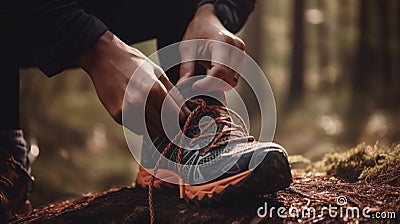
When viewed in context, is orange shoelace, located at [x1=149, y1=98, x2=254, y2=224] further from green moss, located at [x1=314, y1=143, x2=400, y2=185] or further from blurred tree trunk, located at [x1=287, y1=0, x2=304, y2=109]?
blurred tree trunk, located at [x1=287, y1=0, x2=304, y2=109]

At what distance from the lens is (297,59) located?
9.11m

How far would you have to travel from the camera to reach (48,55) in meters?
1.56

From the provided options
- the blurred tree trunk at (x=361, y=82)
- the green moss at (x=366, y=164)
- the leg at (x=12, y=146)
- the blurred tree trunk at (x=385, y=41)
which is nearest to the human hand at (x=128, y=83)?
the leg at (x=12, y=146)

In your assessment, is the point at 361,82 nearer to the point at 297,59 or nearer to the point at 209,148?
the point at 297,59

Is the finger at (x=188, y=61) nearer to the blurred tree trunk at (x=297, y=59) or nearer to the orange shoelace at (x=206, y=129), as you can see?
the orange shoelace at (x=206, y=129)

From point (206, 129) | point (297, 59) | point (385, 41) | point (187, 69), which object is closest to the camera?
point (206, 129)

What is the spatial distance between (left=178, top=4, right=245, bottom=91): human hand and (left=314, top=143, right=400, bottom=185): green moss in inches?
22.7

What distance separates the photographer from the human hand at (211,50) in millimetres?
1615

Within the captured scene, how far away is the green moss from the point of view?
1.72 m

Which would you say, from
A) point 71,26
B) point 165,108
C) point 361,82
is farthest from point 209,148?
point 361,82

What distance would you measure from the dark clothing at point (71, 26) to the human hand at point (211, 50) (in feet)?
0.26

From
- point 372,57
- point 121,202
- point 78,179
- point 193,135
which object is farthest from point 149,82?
point 372,57

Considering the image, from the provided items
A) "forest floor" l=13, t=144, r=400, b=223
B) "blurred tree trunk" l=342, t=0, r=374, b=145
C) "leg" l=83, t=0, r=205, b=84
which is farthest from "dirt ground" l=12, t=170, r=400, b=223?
"blurred tree trunk" l=342, t=0, r=374, b=145

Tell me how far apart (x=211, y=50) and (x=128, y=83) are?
13.2 inches
